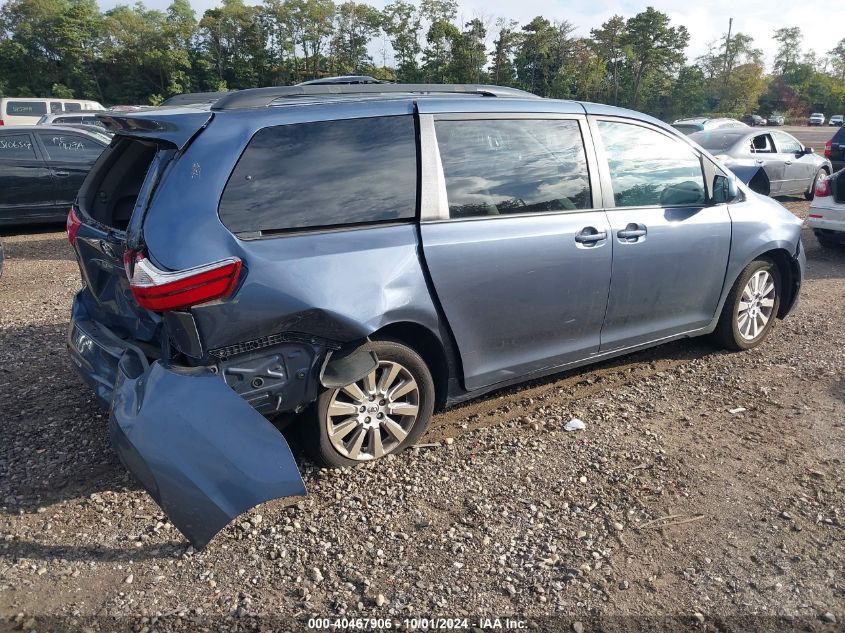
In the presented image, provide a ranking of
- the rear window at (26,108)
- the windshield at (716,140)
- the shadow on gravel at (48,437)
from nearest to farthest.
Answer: the shadow on gravel at (48,437)
the windshield at (716,140)
the rear window at (26,108)

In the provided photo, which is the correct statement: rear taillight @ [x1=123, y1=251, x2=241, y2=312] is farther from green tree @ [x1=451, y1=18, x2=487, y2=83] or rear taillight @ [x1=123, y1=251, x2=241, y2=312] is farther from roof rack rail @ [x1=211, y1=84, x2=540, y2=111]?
green tree @ [x1=451, y1=18, x2=487, y2=83]

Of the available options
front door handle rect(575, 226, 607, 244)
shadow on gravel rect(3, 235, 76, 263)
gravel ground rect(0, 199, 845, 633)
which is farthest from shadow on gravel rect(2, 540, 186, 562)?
shadow on gravel rect(3, 235, 76, 263)

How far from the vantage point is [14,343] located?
A: 5320 mm

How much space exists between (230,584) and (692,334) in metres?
3.60

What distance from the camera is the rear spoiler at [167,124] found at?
304 centimetres

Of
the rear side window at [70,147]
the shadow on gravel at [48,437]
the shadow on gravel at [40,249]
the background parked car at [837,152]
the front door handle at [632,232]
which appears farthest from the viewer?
the background parked car at [837,152]

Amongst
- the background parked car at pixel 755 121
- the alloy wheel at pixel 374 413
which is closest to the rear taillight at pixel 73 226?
the alloy wheel at pixel 374 413

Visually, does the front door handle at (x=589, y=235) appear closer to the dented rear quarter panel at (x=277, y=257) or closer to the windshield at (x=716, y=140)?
the dented rear quarter panel at (x=277, y=257)

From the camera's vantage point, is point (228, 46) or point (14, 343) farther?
point (228, 46)

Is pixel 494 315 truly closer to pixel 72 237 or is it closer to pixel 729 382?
pixel 729 382

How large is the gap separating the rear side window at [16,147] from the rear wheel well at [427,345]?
348 inches

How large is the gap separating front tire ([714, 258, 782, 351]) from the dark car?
880 centimetres

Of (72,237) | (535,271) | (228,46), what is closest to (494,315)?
(535,271)

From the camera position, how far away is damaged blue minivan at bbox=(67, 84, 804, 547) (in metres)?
2.84
